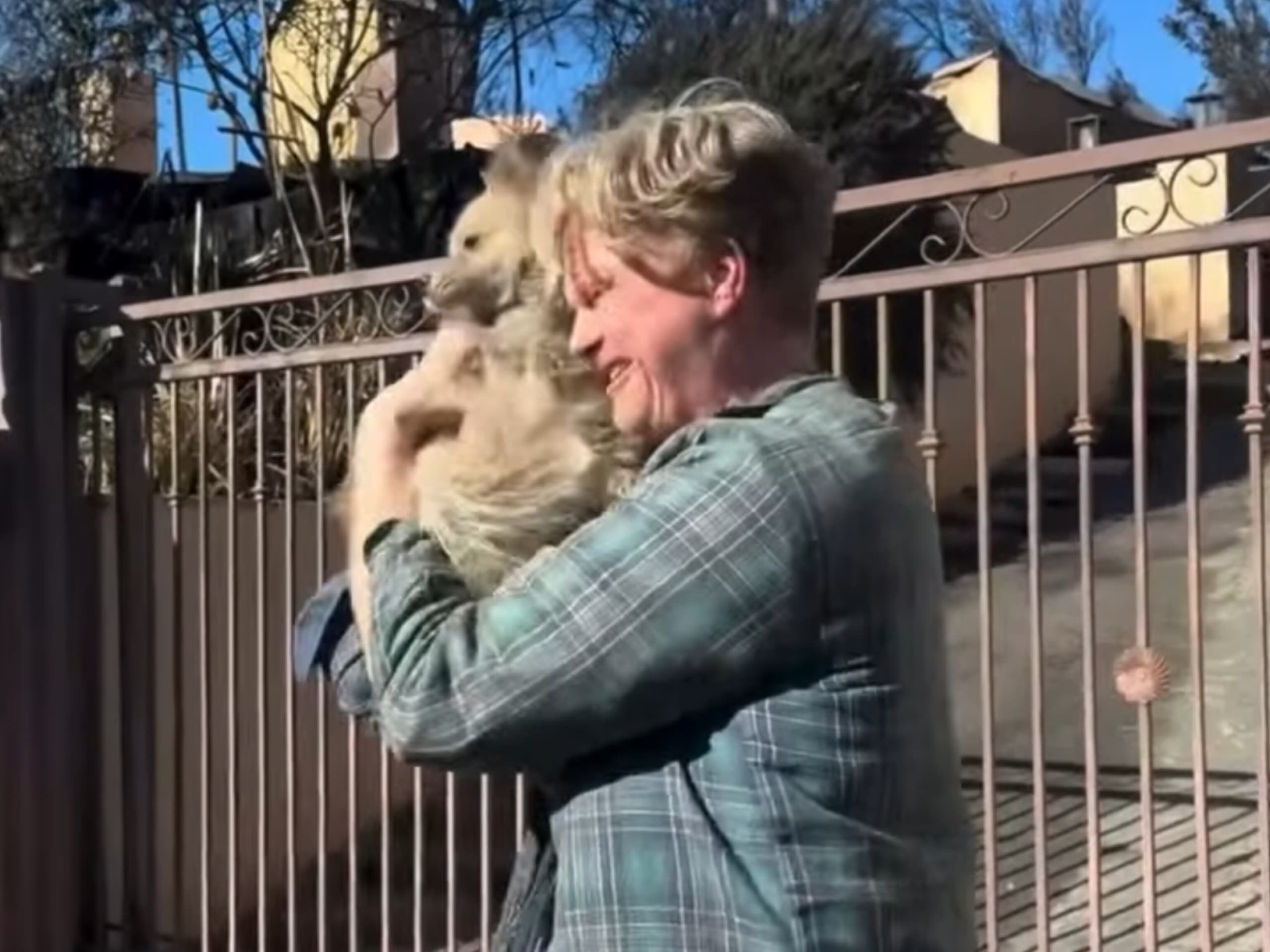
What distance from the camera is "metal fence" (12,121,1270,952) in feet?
13.4

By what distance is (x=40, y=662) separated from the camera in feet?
18.4

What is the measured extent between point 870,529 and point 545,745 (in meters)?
0.32

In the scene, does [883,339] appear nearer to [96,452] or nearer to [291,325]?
[291,325]

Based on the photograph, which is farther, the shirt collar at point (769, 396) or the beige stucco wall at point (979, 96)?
the beige stucco wall at point (979, 96)

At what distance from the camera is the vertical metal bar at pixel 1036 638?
4113 mm

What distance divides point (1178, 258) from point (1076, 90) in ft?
57.4

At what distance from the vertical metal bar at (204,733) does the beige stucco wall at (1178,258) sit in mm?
2442

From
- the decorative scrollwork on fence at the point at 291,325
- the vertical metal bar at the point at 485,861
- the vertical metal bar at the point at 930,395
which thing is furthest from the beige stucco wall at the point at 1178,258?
the vertical metal bar at the point at 485,861

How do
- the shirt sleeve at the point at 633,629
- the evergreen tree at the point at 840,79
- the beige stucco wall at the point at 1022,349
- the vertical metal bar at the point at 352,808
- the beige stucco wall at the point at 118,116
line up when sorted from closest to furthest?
the shirt sleeve at the point at 633,629, the vertical metal bar at the point at 352,808, the evergreen tree at the point at 840,79, the beige stucco wall at the point at 1022,349, the beige stucco wall at the point at 118,116

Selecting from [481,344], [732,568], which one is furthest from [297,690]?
[732,568]

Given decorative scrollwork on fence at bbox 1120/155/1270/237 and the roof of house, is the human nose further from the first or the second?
the roof of house

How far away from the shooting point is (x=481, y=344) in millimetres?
2062

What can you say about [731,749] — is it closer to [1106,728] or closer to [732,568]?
[732,568]

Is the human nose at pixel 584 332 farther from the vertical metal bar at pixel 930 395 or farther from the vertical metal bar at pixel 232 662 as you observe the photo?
the vertical metal bar at pixel 232 662
